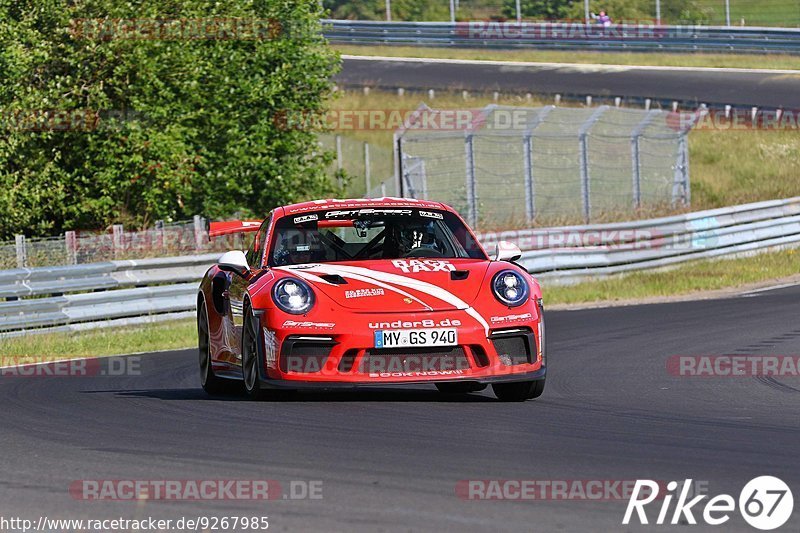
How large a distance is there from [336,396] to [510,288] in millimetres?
1336

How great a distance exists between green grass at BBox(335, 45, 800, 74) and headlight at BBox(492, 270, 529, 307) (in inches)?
1392

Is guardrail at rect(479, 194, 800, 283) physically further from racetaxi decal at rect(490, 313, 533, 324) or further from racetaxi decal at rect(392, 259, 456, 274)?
racetaxi decal at rect(490, 313, 533, 324)

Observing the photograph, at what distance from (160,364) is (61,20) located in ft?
37.4

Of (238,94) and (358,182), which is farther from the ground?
(238,94)

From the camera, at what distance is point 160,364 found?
Result: 43.9ft

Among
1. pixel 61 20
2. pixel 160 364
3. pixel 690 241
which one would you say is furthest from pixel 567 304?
pixel 61 20

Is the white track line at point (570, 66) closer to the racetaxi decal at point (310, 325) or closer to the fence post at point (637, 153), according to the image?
the fence post at point (637, 153)

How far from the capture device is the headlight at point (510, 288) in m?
8.98

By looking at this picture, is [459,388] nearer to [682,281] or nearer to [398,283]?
[398,283]

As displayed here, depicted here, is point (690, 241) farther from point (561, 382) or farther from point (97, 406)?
point (97, 406)

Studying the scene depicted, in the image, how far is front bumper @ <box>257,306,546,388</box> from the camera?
8664mm

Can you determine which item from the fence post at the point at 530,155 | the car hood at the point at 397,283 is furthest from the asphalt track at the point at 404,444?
the fence post at the point at 530,155

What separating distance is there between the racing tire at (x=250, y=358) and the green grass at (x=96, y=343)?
5.54 meters

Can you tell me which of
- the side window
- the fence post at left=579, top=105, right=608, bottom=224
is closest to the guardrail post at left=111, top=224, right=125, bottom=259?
the fence post at left=579, top=105, right=608, bottom=224
